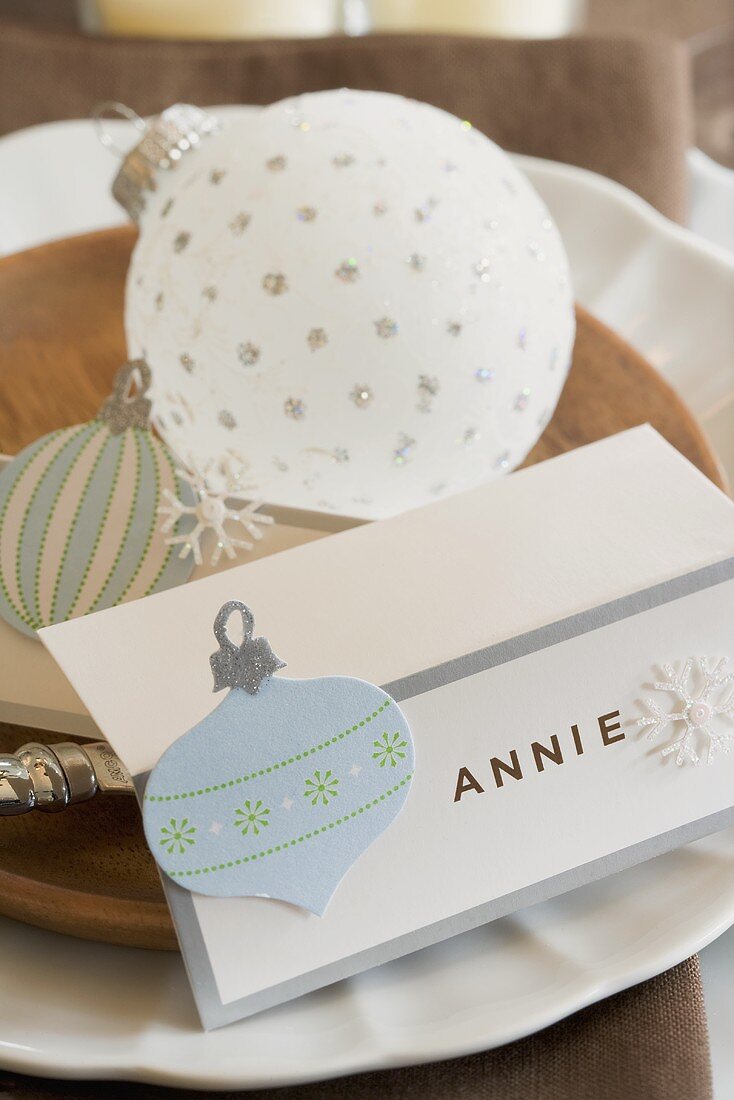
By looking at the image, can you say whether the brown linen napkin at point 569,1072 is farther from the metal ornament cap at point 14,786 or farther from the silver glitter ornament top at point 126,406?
the silver glitter ornament top at point 126,406

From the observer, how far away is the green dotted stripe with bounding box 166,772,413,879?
13.4 inches

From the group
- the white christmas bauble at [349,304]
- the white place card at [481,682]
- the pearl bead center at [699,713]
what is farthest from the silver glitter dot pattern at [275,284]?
the pearl bead center at [699,713]

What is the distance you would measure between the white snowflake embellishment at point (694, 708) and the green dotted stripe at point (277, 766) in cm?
10

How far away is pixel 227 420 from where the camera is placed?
18.0 inches

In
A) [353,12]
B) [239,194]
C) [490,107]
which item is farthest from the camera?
[353,12]

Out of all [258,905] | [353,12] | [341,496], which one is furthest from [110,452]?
[353,12]

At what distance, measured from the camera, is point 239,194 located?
17.6 inches

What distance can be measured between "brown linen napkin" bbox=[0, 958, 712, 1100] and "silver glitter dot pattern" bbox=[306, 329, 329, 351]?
0.26 m

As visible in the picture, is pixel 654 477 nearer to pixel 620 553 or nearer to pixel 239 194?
pixel 620 553

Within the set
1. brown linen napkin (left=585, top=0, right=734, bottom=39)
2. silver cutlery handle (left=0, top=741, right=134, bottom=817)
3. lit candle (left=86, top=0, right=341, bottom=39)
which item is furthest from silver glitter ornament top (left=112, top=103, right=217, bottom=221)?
brown linen napkin (left=585, top=0, right=734, bottom=39)

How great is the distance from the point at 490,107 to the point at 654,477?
0.59 metres

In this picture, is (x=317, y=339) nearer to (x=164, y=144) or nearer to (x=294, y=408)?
(x=294, y=408)

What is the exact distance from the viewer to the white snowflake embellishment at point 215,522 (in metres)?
0.43

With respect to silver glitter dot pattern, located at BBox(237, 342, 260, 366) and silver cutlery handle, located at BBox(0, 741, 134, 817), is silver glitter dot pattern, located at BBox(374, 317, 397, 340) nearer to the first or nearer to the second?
silver glitter dot pattern, located at BBox(237, 342, 260, 366)
